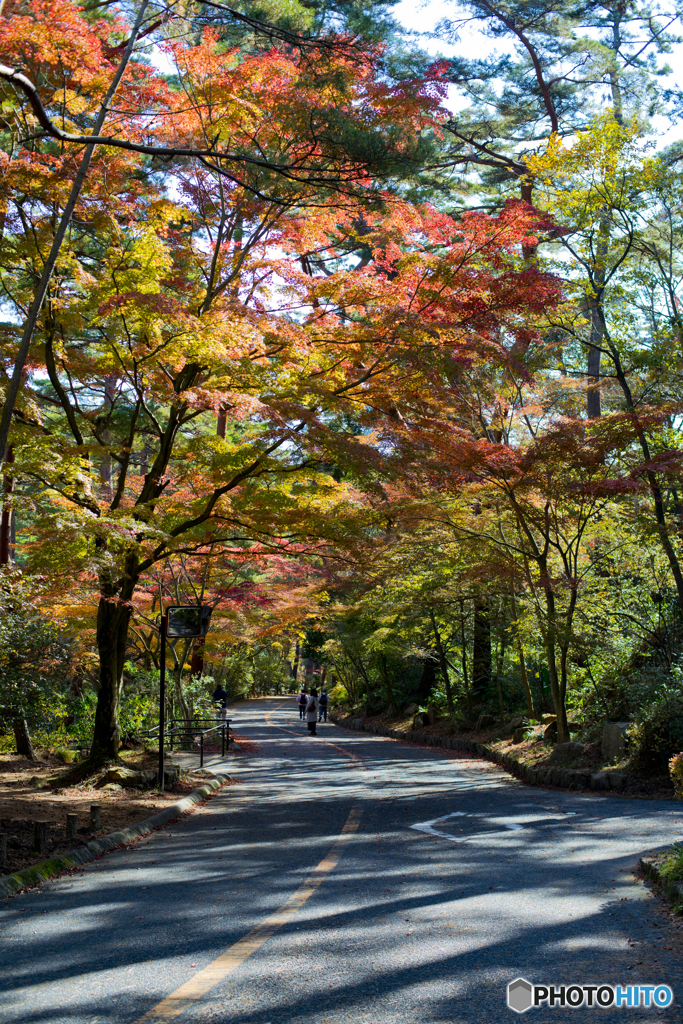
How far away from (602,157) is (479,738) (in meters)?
14.9

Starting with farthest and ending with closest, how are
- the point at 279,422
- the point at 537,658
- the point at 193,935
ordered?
the point at 537,658 < the point at 279,422 < the point at 193,935

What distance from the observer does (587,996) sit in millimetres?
4188

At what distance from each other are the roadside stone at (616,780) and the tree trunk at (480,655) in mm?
9248

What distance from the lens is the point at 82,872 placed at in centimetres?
758

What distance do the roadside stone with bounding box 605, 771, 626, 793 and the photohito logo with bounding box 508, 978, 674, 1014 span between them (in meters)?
8.81

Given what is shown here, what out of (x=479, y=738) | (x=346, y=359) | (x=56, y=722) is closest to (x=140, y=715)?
(x=56, y=722)

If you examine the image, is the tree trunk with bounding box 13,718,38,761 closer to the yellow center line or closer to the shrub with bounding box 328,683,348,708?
the yellow center line

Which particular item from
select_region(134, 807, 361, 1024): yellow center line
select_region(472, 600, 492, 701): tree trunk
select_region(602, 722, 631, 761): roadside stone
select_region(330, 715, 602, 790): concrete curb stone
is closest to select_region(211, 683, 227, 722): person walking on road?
select_region(330, 715, 602, 790): concrete curb stone

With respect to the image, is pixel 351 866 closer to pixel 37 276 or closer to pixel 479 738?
pixel 37 276

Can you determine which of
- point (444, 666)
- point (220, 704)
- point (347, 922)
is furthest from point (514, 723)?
point (347, 922)

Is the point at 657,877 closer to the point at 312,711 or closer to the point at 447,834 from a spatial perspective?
the point at 447,834

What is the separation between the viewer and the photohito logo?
4.12 meters

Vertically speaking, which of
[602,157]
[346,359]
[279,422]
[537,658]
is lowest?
[537,658]

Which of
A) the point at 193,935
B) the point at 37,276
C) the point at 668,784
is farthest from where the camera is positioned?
the point at 668,784
